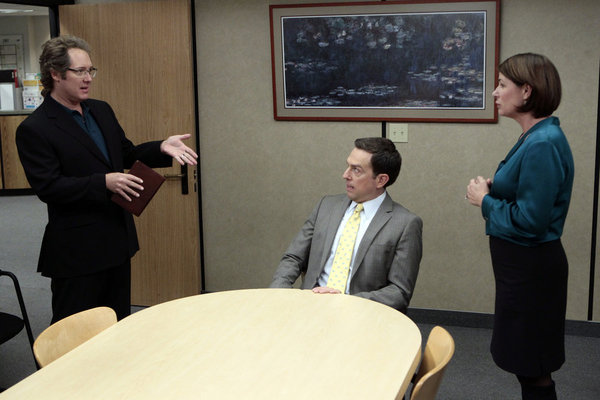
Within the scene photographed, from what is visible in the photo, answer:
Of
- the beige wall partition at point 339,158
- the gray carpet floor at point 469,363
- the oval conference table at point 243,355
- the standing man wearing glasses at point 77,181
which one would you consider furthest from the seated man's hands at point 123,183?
the beige wall partition at point 339,158

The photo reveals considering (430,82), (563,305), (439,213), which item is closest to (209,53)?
(430,82)

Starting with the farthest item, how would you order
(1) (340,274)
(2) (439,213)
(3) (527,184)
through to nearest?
(2) (439,213)
(1) (340,274)
(3) (527,184)

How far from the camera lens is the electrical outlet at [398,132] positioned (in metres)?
4.17

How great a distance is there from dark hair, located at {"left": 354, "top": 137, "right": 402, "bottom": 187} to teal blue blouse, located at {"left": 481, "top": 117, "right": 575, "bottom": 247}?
17.1 inches

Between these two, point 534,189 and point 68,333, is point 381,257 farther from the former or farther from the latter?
point 68,333

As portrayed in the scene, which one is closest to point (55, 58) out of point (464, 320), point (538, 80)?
point (538, 80)

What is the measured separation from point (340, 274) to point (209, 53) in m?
2.22

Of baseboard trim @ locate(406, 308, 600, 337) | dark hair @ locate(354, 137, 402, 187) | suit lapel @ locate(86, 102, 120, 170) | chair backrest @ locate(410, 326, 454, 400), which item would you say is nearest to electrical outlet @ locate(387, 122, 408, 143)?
baseboard trim @ locate(406, 308, 600, 337)

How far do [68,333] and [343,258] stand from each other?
44.1 inches

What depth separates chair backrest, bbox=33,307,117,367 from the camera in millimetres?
1958

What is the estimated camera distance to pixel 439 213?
4.21 metres

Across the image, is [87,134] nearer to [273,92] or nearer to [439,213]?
[273,92]

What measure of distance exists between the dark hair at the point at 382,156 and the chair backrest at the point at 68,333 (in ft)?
3.93

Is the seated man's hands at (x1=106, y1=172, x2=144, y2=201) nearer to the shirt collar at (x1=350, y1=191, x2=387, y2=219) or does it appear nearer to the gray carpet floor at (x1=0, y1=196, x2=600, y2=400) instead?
the shirt collar at (x1=350, y1=191, x2=387, y2=219)
